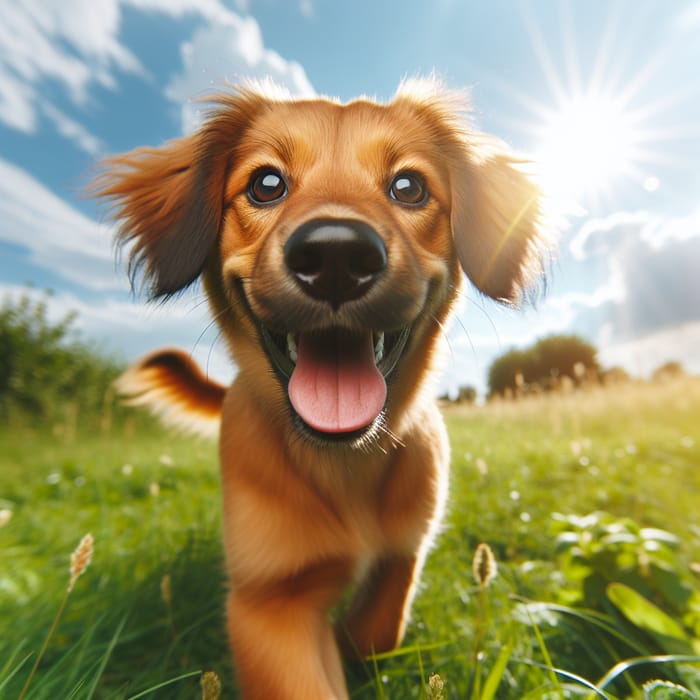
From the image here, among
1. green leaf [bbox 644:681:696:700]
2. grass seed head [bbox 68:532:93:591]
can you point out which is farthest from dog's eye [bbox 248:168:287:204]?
green leaf [bbox 644:681:696:700]

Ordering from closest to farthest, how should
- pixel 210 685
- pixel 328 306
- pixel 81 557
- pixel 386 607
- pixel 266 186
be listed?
pixel 210 685, pixel 81 557, pixel 328 306, pixel 266 186, pixel 386 607

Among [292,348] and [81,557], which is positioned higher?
[292,348]

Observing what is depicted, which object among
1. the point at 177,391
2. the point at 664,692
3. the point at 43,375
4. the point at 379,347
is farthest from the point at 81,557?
the point at 43,375

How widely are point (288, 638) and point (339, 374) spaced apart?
799 millimetres

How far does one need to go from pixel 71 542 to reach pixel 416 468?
7.26 feet

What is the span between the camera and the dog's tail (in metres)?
3.30

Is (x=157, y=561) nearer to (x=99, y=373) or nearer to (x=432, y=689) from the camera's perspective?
(x=432, y=689)

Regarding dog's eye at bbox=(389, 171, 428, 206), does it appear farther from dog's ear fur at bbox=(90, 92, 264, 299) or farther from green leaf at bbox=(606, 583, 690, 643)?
green leaf at bbox=(606, 583, 690, 643)

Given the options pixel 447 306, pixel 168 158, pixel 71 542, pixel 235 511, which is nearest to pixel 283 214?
pixel 447 306

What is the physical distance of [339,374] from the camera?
1.71 metres

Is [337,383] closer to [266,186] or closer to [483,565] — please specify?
[483,565]

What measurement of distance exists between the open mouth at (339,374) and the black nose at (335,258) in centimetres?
21

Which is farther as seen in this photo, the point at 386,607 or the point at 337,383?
the point at 386,607

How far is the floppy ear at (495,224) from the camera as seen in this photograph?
211 centimetres
